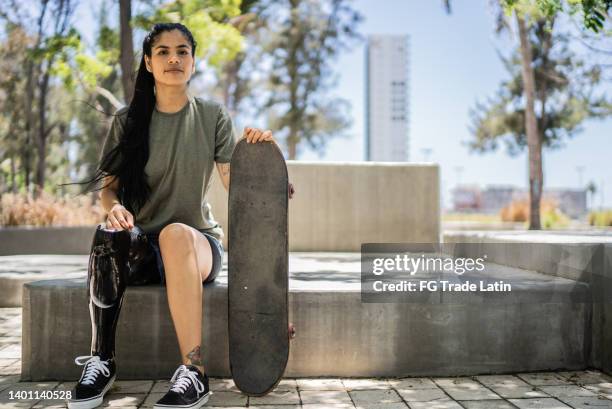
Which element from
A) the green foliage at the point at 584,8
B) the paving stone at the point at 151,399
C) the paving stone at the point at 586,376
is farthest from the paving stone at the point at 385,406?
the green foliage at the point at 584,8

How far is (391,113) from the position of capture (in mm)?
87312

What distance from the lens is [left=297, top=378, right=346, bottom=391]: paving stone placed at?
253 cm

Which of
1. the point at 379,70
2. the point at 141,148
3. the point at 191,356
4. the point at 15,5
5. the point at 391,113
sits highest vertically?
the point at 379,70

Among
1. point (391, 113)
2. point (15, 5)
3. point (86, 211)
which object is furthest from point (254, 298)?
point (391, 113)

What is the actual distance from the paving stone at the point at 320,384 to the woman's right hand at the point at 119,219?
102cm

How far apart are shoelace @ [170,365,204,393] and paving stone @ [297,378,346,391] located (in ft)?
1.66

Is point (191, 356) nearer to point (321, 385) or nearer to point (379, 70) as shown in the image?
point (321, 385)

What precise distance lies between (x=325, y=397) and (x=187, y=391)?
58 cm

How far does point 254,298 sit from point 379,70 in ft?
290

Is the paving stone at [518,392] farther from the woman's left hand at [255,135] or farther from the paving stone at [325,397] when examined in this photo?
the woman's left hand at [255,135]

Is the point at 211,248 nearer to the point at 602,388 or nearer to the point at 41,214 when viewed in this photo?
the point at 602,388

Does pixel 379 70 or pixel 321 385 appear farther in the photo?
pixel 379 70

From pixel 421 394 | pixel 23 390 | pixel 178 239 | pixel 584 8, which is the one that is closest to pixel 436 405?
pixel 421 394

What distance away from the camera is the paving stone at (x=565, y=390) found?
8.02 feet
